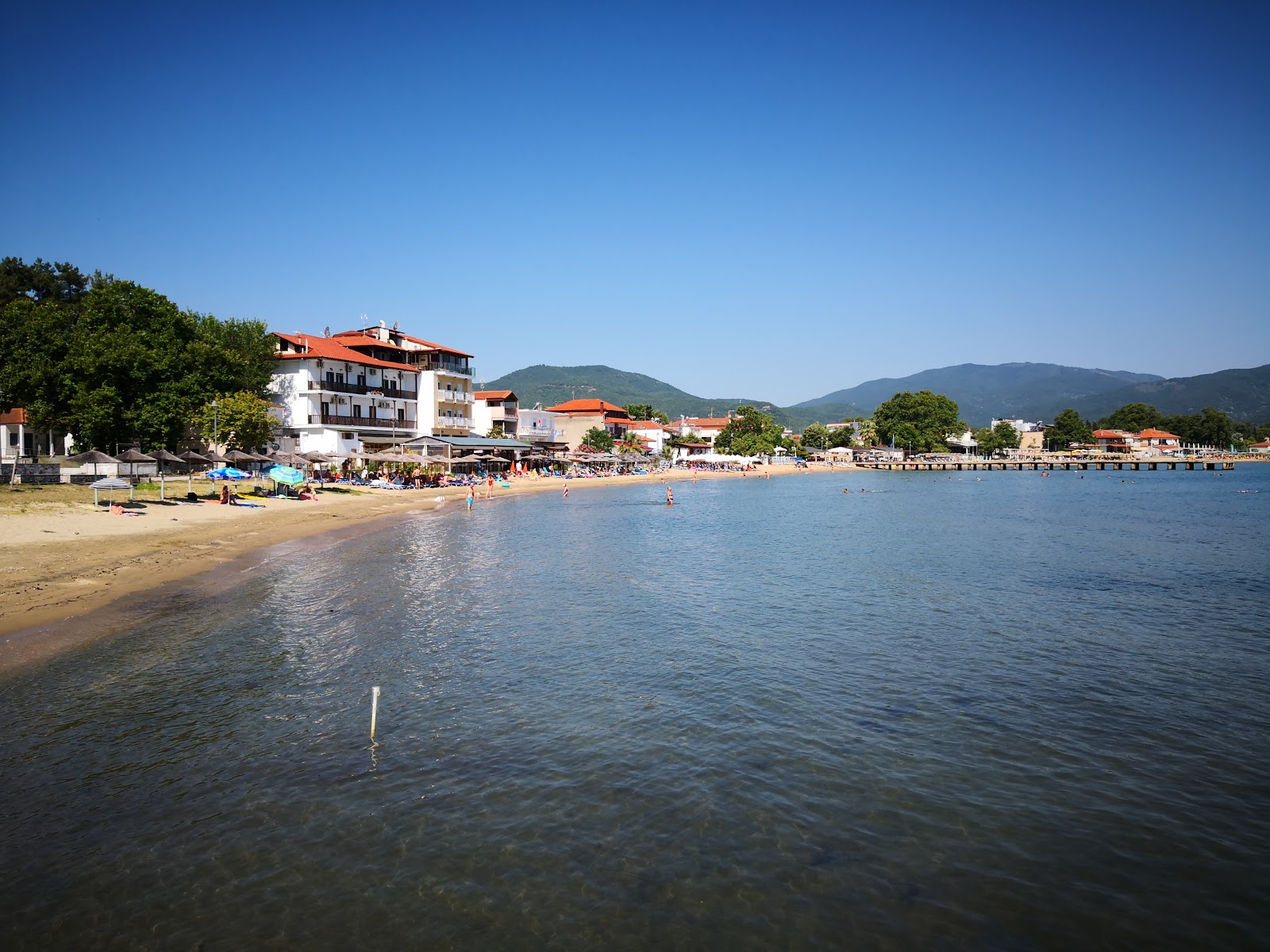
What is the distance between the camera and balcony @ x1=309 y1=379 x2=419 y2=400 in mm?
66125

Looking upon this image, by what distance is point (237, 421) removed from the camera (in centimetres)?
5109

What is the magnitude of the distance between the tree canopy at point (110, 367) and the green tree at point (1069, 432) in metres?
185

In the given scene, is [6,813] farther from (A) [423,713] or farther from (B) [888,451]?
(B) [888,451]

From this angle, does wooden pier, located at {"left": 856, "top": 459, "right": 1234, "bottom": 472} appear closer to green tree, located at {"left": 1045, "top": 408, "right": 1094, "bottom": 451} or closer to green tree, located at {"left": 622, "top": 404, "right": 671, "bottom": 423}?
green tree, located at {"left": 1045, "top": 408, "right": 1094, "bottom": 451}

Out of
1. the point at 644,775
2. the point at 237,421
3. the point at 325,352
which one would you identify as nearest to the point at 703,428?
the point at 325,352

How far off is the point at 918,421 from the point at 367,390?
135 metres

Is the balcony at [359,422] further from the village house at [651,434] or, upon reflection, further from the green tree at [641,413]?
the green tree at [641,413]

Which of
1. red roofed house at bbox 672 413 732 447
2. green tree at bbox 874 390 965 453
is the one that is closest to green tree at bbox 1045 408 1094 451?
green tree at bbox 874 390 965 453

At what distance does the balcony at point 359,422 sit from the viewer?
65688mm

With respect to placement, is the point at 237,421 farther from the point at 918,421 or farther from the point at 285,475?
the point at 918,421

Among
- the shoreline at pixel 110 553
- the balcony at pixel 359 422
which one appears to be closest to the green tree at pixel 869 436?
the balcony at pixel 359 422

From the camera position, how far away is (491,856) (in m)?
8.36

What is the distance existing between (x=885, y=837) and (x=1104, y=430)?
223511 millimetres

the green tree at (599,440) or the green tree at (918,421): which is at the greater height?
the green tree at (918,421)
